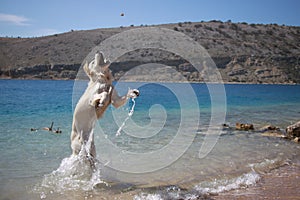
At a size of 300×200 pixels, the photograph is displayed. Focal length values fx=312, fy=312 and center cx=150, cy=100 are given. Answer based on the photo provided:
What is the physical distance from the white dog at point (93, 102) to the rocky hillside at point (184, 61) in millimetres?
54616

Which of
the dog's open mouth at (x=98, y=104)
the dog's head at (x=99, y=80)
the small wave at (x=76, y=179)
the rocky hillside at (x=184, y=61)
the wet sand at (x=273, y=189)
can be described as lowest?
the wet sand at (x=273, y=189)

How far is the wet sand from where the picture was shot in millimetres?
5832

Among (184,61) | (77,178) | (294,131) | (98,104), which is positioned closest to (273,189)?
(98,104)

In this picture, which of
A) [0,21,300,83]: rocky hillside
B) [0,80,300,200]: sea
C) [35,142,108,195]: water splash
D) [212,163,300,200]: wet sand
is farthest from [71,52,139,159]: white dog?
[0,21,300,83]: rocky hillside

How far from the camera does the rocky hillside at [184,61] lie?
6606cm

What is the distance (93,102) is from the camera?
5.74 m

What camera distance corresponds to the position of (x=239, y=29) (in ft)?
281

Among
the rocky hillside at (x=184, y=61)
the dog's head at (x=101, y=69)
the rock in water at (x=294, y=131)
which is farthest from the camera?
the rocky hillside at (x=184, y=61)

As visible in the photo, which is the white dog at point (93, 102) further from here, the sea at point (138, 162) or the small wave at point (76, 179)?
the sea at point (138, 162)

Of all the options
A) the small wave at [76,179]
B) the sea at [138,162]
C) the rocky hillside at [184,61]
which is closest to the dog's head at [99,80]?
the sea at [138,162]

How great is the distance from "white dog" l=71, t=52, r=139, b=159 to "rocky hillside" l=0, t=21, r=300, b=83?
54616mm

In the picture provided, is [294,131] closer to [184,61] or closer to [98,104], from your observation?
[98,104]

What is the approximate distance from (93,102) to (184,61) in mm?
60938

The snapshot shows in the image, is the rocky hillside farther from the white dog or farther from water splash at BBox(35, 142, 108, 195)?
the white dog
